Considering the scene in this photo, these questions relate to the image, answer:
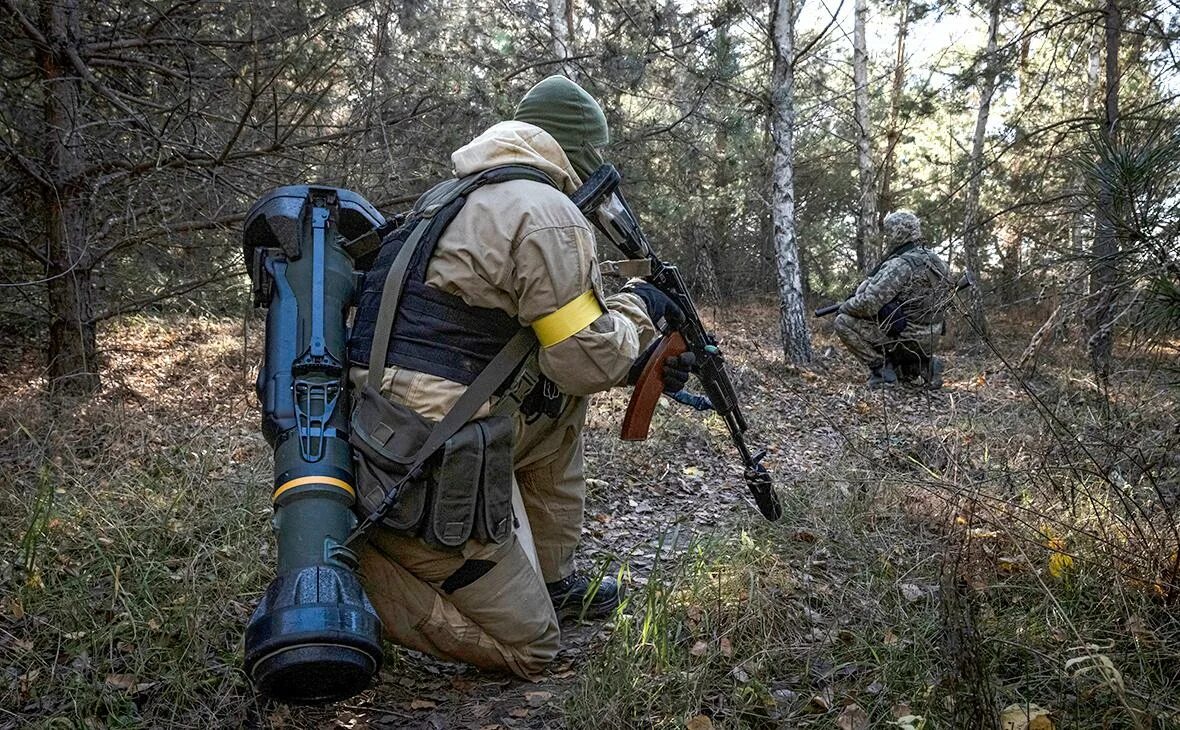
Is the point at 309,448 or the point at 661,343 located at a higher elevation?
the point at 661,343

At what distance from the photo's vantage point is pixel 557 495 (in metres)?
3.27

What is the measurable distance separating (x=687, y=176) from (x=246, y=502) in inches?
412

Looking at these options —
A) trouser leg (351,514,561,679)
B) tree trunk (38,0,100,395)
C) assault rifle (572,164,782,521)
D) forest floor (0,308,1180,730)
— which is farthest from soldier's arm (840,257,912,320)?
tree trunk (38,0,100,395)

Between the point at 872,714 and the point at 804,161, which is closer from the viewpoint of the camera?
the point at 872,714

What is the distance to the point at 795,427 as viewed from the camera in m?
6.34

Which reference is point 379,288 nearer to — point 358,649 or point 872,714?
point 358,649

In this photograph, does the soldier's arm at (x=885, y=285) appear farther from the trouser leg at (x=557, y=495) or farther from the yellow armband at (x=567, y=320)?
the yellow armband at (x=567, y=320)

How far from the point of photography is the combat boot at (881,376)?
26.6 ft

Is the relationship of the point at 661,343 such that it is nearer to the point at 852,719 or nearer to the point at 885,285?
the point at 852,719

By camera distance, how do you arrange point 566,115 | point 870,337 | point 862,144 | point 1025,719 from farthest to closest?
point 862,144 → point 870,337 → point 566,115 → point 1025,719

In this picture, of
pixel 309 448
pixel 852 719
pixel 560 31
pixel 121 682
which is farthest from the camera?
pixel 560 31

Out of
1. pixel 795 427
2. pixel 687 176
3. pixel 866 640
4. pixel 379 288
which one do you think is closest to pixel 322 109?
pixel 379 288

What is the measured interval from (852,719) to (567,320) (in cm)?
145

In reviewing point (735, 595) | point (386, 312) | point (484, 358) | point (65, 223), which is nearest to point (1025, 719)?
point (735, 595)
